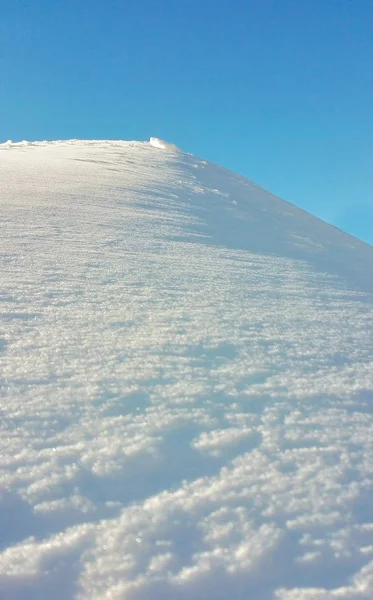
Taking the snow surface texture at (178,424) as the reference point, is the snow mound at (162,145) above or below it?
above

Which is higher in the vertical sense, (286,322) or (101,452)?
(286,322)

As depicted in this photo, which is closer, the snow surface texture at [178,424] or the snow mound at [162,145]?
the snow surface texture at [178,424]

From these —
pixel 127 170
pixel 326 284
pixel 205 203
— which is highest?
pixel 127 170

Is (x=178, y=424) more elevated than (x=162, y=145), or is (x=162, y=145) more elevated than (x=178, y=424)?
(x=162, y=145)

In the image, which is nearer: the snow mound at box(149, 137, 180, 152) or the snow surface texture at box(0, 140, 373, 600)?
the snow surface texture at box(0, 140, 373, 600)

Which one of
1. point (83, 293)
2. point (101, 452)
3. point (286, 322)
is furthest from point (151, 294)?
point (101, 452)

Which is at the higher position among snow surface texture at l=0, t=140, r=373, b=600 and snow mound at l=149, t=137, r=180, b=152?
snow mound at l=149, t=137, r=180, b=152

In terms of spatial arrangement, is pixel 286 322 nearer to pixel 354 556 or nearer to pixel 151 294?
pixel 151 294

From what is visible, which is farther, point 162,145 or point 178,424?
point 162,145
